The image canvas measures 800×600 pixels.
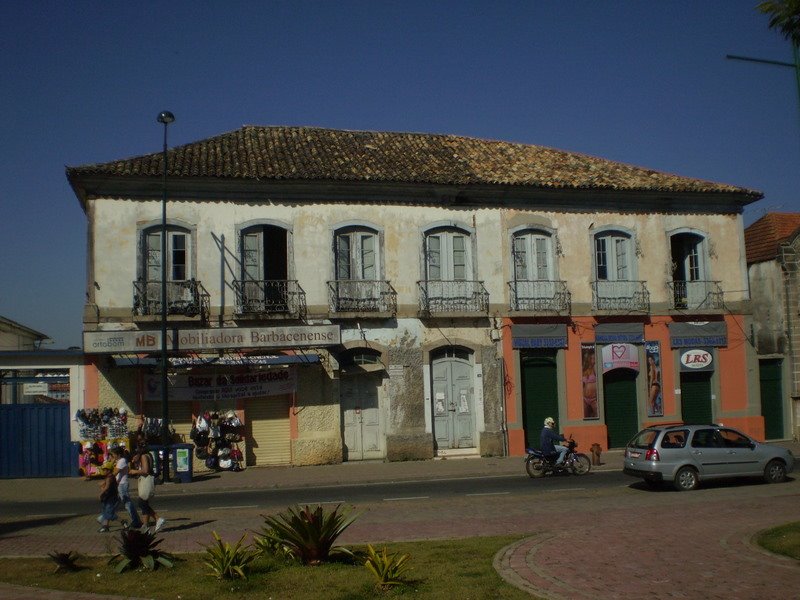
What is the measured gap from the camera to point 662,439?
17547 mm

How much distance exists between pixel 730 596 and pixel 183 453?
15.3m

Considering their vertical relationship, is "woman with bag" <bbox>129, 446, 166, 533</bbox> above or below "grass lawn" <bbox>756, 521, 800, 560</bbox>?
above

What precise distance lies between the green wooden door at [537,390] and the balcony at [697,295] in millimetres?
4884

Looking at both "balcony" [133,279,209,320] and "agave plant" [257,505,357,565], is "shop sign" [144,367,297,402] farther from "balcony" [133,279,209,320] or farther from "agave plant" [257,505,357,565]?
"agave plant" [257,505,357,565]

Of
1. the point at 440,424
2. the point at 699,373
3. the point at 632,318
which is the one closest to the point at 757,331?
the point at 699,373

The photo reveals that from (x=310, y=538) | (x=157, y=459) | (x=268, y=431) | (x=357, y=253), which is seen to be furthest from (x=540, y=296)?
(x=310, y=538)

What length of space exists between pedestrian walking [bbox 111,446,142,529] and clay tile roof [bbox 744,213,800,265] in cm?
2298

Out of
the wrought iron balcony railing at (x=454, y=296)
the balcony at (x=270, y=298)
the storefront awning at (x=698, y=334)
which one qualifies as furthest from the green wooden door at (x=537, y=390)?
the balcony at (x=270, y=298)

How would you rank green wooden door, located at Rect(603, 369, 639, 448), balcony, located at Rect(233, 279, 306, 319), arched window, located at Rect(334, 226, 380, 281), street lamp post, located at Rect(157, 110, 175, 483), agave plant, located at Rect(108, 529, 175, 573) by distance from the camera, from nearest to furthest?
agave plant, located at Rect(108, 529, 175, 573) → street lamp post, located at Rect(157, 110, 175, 483) → balcony, located at Rect(233, 279, 306, 319) → arched window, located at Rect(334, 226, 380, 281) → green wooden door, located at Rect(603, 369, 639, 448)

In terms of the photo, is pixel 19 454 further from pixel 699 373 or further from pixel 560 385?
pixel 699 373

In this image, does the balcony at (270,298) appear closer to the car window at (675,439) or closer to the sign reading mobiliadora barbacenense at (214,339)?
the sign reading mobiliadora barbacenense at (214,339)

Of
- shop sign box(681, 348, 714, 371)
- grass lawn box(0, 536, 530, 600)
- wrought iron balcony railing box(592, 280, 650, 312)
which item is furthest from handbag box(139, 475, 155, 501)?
shop sign box(681, 348, 714, 371)

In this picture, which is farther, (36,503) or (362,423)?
(362,423)

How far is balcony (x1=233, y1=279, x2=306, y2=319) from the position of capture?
23.3 metres
